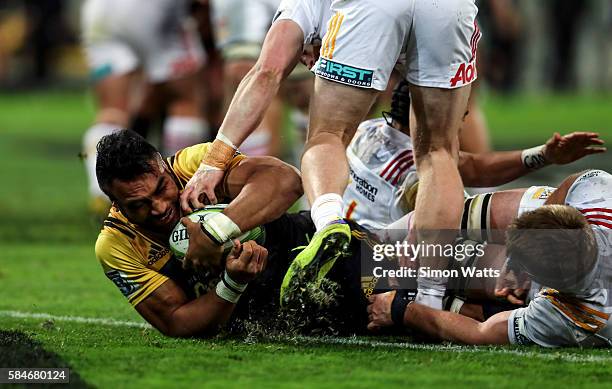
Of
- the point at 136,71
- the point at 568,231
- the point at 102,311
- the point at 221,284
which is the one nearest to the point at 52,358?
the point at 221,284

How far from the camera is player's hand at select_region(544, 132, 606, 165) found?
20.8 ft

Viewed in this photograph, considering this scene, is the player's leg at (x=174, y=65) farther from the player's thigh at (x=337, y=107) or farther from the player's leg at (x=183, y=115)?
the player's thigh at (x=337, y=107)

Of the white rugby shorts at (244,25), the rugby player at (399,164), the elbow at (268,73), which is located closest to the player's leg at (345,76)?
the elbow at (268,73)

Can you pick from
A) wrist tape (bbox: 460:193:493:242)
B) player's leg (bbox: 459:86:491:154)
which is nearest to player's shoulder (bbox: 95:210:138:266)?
wrist tape (bbox: 460:193:493:242)

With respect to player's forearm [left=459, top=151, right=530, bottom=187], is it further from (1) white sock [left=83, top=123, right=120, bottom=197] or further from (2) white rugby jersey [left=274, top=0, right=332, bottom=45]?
(1) white sock [left=83, top=123, right=120, bottom=197]

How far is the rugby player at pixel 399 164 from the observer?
6.37 meters

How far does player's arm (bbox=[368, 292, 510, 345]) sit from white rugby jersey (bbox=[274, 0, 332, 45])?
4.56 feet

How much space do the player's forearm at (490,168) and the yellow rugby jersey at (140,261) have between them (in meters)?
1.63

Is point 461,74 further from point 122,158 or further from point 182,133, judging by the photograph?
point 182,133

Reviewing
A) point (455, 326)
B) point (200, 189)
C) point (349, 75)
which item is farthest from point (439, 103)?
point (200, 189)

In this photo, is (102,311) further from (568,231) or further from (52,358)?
(568,231)

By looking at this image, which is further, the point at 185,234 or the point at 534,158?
the point at 534,158

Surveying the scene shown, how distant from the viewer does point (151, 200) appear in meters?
5.16

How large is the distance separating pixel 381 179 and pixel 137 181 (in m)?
1.77
